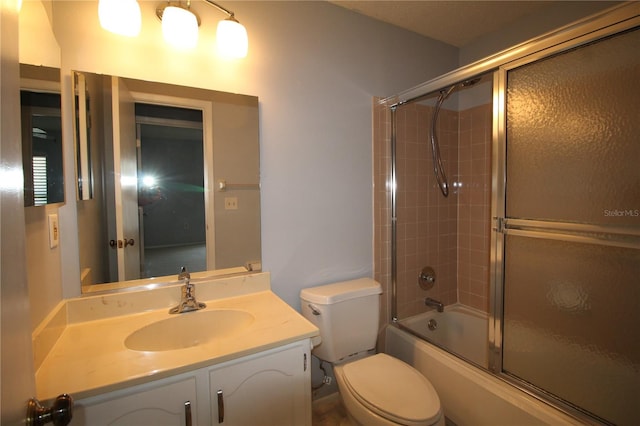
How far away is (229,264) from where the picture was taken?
4.97ft

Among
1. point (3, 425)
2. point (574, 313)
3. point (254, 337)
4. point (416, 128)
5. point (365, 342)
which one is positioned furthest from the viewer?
point (416, 128)

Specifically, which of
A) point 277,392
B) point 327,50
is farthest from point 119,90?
point 277,392

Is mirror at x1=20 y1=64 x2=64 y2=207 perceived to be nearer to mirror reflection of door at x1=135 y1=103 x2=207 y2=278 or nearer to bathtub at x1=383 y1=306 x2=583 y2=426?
mirror reflection of door at x1=135 y1=103 x2=207 y2=278

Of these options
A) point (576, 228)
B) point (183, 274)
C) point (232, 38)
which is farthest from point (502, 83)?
point (183, 274)

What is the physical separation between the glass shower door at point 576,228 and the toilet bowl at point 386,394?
45cm

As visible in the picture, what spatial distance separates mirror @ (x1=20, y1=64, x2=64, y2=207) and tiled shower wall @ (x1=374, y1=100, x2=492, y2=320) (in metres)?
1.54

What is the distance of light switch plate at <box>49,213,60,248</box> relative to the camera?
1069 millimetres

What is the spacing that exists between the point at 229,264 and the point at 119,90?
35.6 inches

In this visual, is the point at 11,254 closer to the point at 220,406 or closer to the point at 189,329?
the point at 220,406

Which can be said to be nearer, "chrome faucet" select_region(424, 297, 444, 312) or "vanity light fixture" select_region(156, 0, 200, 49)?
"vanity light fixture" select_region(156, 0, 200, 49)

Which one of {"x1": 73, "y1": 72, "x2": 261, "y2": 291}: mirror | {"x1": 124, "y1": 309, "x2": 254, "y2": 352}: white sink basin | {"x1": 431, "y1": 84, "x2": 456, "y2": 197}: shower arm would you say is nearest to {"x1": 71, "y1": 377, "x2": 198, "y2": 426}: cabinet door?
{"x1": 124, "y1": 309, "x2": 254, "y2": 352}: white sink basin

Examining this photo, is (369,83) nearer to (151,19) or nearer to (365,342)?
(151,19)

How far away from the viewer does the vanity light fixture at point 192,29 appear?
4.13 feet

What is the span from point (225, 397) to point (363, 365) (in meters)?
0.74
